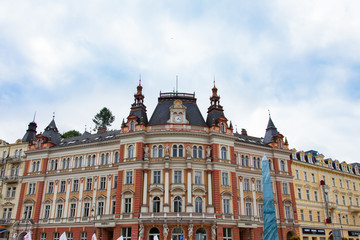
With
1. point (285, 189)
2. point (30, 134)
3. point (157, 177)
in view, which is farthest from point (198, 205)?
point (30, 134)

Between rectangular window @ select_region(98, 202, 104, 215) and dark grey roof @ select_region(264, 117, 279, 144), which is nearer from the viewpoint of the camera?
rectangular window @ select_region(98, 202, 104, 215)

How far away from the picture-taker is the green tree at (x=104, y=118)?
87750 millimetres

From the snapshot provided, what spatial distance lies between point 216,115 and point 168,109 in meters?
8.54

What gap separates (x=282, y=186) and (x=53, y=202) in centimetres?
4098

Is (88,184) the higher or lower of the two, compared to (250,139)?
lower

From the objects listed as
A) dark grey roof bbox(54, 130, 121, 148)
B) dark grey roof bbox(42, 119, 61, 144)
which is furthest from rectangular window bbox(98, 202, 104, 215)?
dark grey roof bbox(42, 119, 61, 144)

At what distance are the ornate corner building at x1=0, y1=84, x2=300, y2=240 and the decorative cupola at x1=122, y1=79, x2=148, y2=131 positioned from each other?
180 mm

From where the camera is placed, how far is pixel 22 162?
207ft

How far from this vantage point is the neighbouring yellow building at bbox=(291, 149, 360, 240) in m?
61.3

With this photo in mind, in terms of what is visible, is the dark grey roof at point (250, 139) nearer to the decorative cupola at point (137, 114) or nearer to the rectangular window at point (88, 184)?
the decorative cupola at point (137, 114)

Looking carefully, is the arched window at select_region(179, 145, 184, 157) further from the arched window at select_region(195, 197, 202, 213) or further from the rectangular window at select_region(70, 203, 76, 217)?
the rectangular window at select_region(70, 203, 76, 217)

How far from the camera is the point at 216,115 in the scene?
188ft

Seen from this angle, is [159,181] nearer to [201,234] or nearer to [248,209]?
[201,234]

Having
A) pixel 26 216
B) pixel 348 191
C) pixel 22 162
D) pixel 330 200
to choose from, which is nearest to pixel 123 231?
pixel 26 216
